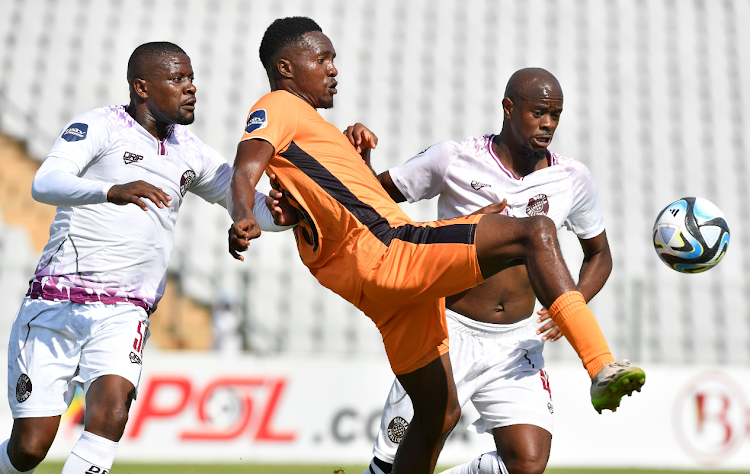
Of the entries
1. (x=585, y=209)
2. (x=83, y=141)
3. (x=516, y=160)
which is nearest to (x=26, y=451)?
(x=83, y=141)

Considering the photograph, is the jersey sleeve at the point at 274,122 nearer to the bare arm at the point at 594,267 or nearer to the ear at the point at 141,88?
the ear at the point at 141,88

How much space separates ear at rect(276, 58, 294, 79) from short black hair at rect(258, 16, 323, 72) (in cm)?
6

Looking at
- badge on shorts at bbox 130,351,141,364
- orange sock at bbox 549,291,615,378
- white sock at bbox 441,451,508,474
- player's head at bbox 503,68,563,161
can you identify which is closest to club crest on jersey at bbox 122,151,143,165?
badge on shorts at bbox 130,351,141,364

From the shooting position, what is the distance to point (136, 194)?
3.68m

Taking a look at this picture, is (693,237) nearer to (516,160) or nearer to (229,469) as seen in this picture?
(516,160)

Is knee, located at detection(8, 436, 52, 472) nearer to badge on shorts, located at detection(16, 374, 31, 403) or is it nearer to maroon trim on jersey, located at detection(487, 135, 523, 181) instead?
badge on shorts, located at detection(16, 374, 31, 403)

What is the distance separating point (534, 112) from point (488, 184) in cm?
49

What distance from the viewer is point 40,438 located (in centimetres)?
404

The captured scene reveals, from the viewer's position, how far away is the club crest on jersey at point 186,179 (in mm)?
4574

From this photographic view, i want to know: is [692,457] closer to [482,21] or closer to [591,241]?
[591,241]

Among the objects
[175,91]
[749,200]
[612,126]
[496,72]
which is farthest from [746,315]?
[175,91]

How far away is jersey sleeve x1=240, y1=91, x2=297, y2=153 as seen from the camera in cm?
374

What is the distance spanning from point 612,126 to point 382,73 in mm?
4392

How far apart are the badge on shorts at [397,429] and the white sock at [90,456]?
1.47 meters
